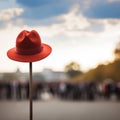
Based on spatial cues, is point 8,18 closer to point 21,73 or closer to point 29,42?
point 21,73

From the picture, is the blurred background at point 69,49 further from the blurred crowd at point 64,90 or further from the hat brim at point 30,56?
the hat brim at point 30,56

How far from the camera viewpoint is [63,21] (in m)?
1.75

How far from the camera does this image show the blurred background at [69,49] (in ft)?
5.68

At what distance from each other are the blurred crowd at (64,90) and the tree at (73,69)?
6 centimetres

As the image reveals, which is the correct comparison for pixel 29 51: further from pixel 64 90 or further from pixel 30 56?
pixel 64 90

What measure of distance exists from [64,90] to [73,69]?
143 millimetres

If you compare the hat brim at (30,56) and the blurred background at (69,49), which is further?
the blurred background at (69,49)

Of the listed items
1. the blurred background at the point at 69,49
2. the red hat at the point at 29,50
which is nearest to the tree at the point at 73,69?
the blurred background at the point at 69,49

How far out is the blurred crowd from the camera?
1749 millimetres

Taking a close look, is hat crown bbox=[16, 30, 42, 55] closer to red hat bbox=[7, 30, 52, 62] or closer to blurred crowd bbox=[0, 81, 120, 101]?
red hat bbox=[7, 30, 52, 62]

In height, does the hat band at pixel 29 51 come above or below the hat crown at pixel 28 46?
below

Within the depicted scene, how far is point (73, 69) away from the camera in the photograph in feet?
5.65

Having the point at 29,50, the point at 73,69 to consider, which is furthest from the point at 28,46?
the point at 73,69

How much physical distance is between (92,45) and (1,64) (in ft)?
1.72
